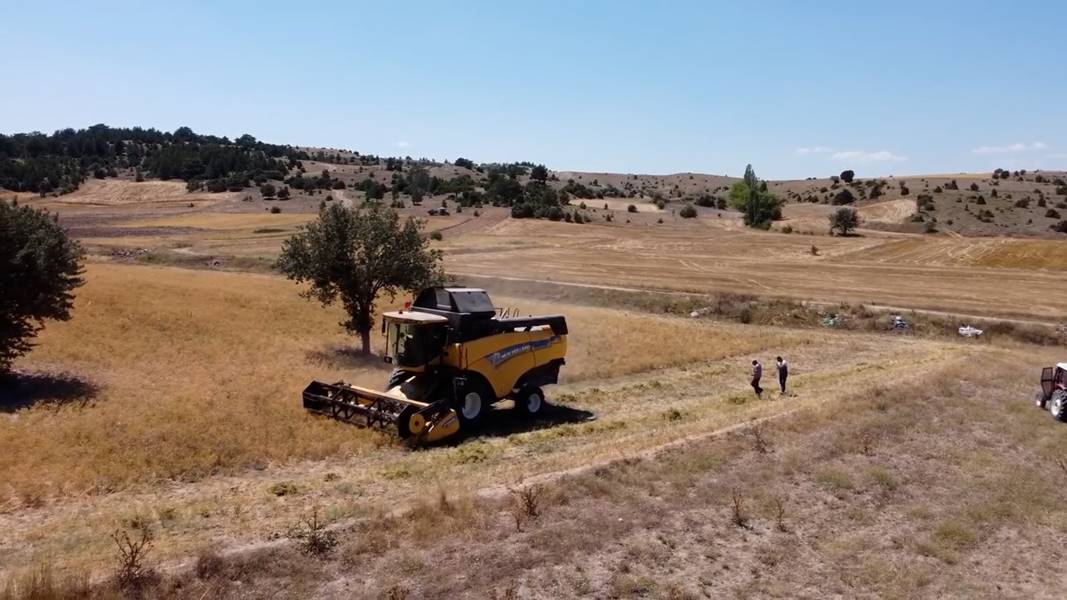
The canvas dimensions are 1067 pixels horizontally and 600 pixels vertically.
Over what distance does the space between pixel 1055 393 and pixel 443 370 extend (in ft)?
53.2

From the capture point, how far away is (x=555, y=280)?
5016 centimetres

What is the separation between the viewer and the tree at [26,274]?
21.9 metres

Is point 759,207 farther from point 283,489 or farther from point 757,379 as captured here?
point 283,489

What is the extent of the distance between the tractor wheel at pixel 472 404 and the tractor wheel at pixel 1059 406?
14764mm

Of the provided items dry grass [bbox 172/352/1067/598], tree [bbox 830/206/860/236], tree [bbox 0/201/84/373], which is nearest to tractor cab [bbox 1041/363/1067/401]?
dry grass [bbox 172/352/1067/598]

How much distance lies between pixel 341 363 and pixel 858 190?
428 ft

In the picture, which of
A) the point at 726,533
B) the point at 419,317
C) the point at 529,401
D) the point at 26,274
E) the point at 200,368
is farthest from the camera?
the point at 200,368

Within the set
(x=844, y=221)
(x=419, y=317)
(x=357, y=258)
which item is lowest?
(x=419, y=317)

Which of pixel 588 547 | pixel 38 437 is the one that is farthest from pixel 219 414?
pixel 588 547

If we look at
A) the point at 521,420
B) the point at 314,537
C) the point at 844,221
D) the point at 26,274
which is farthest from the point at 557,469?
the point at 844,221

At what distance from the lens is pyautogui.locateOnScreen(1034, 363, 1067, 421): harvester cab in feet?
64.2

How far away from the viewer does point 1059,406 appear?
772 inches

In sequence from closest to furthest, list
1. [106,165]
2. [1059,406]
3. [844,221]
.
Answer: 1. [1059,406]
2. [844,221]
3. [106,165]

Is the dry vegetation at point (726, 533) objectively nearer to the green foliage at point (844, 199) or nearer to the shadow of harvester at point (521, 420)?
the shadow of harvester at point (521, 420)
